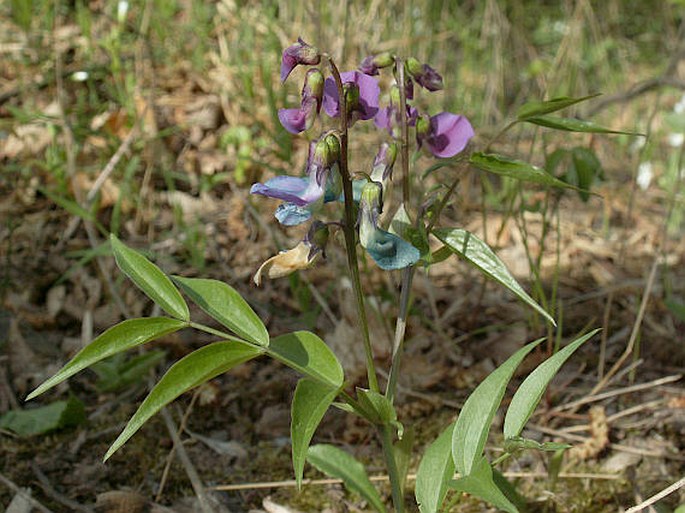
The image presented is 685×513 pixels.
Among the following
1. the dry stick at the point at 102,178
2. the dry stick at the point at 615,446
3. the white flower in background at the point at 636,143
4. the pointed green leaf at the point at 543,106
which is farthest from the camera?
the white flower in background at the point at 636,143

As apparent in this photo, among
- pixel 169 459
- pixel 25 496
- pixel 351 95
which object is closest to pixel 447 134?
pixel 351 95

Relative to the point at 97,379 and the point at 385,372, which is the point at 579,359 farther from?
the point at 97,379

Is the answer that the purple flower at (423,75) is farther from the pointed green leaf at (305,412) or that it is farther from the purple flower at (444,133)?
the pointed green leaf at (305,412)

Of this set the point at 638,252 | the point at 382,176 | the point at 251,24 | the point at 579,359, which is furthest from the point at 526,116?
the point at 251,24

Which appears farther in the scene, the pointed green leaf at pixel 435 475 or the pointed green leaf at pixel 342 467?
the pointed green leaf at pixel 342 467

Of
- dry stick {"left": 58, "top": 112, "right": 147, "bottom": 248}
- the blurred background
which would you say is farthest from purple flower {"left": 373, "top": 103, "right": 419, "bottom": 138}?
dry stick {"left": 58, "top": 112, "right": 147, "bottom": 248}

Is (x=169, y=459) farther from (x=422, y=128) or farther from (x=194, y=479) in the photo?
(x=422, y=128)

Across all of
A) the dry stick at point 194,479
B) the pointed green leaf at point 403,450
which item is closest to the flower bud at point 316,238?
the pointed green leaf at point 403,450
